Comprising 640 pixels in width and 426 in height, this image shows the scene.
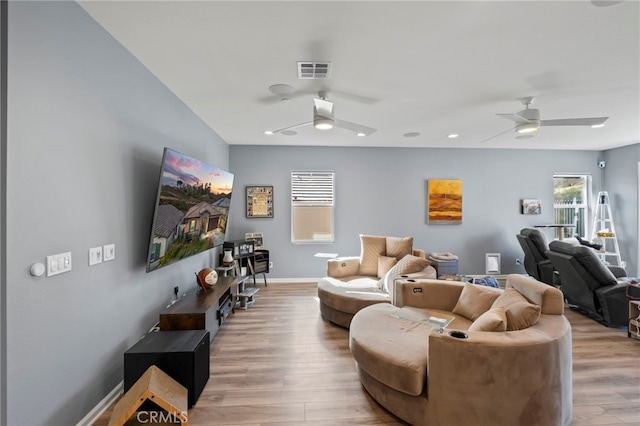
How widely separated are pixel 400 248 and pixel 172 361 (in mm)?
3196

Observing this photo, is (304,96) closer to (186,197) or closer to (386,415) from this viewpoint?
(186,197)

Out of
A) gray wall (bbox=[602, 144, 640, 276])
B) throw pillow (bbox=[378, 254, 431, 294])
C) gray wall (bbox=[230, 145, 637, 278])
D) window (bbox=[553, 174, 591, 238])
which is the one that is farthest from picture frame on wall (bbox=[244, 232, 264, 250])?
gray wall (bbox=[602, 144, 640, 276])

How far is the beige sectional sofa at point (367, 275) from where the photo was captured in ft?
10.4

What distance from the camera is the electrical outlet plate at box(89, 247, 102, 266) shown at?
70.1 inches

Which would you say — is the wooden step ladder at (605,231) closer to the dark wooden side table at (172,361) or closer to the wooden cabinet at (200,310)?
the wooden cabinet at (200,310)

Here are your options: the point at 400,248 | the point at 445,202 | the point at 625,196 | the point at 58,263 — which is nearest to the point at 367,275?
the point at 400,248

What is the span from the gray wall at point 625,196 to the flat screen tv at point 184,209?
297 inches

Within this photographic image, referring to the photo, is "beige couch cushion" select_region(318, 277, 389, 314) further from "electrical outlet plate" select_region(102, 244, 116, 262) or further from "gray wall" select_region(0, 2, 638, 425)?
"electrical outlet plate" select_region(102, 244, 116, 262)

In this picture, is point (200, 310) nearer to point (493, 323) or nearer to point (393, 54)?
point (493, 323)

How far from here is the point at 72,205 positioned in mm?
1643

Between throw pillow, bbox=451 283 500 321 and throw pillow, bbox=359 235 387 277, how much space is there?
5.25 ft

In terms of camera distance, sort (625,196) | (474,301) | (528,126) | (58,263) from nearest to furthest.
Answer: (58,263)
(474,301)
(528,126)
(625,196)

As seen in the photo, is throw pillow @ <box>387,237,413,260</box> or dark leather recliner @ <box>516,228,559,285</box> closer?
throw pillow @ <box>387,237,413,260</box>

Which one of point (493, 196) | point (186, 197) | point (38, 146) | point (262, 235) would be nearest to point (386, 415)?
point (186, 197)
